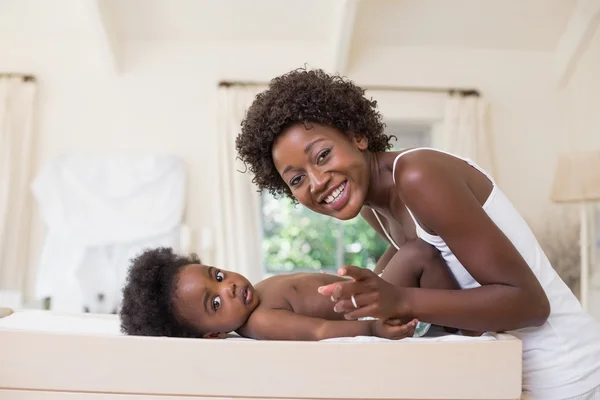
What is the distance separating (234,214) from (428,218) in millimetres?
2865

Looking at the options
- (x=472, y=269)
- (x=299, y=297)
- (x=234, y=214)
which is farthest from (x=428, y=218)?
(x=234, y=214)

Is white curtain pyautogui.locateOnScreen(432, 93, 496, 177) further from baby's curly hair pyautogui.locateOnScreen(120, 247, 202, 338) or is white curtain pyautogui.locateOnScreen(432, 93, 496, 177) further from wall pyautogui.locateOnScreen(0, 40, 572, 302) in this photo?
baby's curly hair pyautogui.locateOnScreen(120, 247, 202, 338)

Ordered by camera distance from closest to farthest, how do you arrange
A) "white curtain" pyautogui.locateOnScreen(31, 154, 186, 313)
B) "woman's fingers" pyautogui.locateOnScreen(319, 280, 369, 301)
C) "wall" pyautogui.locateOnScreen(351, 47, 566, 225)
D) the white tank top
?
"woman's fingers" pyautogui.locateOnScreen(319, 280, 369, 301), the white tank top, "white curtain" pyautogui.locateOnScreen(31, 154, 186, 313), "wall" pyautogui.locateOnScreen(351, 47, 566, 225)

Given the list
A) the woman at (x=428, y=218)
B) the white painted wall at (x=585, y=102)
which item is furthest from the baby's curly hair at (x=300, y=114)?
the white painted wall at (x=585, y=102)

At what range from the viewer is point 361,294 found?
2.92ft

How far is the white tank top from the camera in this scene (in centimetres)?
104

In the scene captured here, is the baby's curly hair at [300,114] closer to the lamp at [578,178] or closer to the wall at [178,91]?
the lamp at [578,178]

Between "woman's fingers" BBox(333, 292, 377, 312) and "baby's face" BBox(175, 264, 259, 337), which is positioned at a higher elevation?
"woman's fingers" BBox(333, 292, 377, 312)

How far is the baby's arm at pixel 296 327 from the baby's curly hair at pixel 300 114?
306mm

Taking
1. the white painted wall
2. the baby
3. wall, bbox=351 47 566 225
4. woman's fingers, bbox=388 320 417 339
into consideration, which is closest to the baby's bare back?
the baby

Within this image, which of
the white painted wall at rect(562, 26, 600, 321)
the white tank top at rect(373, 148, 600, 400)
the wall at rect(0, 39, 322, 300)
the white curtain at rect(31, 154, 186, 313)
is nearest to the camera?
the white tank top at rect(373, 148, 600, 400)

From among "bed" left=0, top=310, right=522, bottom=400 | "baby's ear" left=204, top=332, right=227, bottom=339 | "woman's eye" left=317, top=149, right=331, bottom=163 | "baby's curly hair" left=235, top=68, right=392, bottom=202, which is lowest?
"baby's ear" left=204, top=332, right=227, bottom=339

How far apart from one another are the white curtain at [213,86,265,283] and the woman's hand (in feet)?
9.17

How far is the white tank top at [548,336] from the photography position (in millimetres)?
1044
